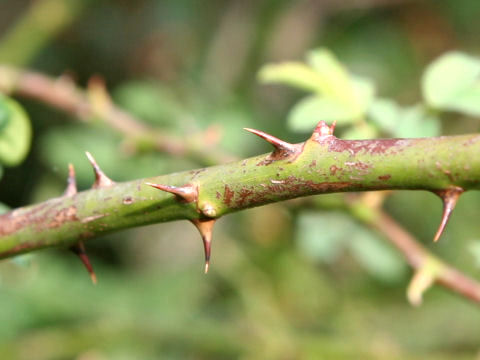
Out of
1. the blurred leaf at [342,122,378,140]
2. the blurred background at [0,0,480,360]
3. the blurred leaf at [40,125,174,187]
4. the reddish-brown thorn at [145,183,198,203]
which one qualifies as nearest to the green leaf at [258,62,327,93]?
the blurred leaf at [342,122,378,140]

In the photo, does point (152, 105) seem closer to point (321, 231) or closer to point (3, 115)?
point (321, 231)

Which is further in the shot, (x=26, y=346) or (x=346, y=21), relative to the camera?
(x=346, y=21)

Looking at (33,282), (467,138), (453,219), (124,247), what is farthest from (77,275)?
(467,138)

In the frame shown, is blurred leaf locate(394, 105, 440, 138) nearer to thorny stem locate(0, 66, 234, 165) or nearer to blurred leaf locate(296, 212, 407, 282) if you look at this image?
blurred leaf locate(296, 212, 407, 282)

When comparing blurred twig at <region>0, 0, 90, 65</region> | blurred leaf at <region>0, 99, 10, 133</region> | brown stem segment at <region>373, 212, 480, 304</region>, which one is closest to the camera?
blurred leaf at <region>0, 99, 10, 133</region>

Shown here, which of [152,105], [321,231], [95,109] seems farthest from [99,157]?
[321,231]

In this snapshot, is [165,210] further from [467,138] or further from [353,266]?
[353,266]

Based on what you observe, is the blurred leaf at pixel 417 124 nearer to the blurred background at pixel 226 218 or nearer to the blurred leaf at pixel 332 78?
the blurred leaf at pixel 332 78
